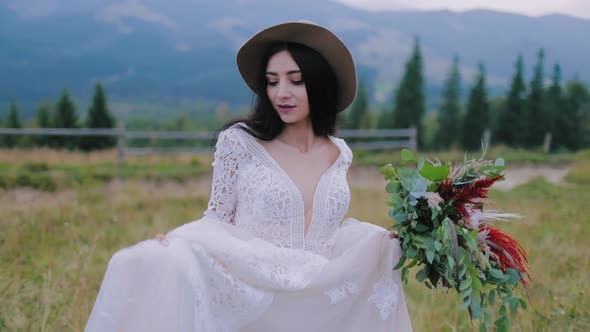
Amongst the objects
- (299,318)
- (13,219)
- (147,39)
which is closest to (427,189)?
(299,318)

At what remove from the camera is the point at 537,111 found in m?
24.7

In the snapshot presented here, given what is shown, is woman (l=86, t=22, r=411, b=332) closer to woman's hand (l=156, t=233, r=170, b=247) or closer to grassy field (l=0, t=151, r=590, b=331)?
woman's hand (l=156, t=233, r=170, b=247)

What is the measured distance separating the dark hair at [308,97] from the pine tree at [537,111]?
23385 millimetres

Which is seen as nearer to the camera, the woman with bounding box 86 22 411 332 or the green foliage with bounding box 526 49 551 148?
the woman with bounding box 86 22 411 332

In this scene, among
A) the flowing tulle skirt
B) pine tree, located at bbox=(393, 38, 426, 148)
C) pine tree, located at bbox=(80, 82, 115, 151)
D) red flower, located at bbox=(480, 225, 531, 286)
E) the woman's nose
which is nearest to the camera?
the flowing tulle skirt

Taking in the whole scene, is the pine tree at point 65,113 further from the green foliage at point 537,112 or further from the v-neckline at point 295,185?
the v-neckline at point 295,185

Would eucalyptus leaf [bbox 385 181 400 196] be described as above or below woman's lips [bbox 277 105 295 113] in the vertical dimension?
below

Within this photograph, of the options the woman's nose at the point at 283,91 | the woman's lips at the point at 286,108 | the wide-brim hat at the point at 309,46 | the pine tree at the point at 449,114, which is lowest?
the pine tree at the point at 449,114

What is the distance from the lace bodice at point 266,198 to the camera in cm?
222

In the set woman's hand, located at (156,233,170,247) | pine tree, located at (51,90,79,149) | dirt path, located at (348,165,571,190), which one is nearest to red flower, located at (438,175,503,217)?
woman's hand, located at (156,233,170,247)

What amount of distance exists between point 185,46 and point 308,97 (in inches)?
2196

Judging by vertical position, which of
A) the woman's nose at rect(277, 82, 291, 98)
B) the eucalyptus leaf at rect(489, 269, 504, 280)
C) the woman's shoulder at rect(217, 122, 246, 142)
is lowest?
the eucalyptus leaf at rect(489, 269, 504, 280)

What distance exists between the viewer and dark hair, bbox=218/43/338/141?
239cm

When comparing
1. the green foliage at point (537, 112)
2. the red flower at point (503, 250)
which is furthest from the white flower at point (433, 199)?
the green foliage at point (537, 112)
